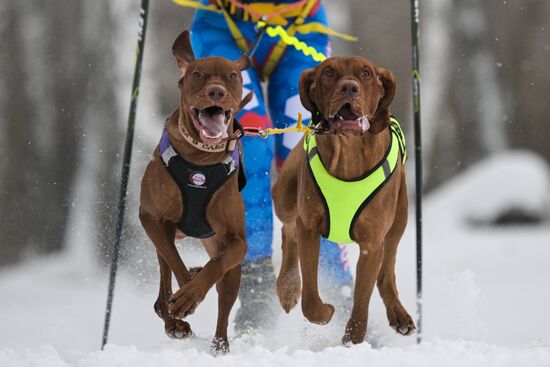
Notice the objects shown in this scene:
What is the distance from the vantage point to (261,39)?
515 cm

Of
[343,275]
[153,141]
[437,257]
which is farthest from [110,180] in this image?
[343,275]

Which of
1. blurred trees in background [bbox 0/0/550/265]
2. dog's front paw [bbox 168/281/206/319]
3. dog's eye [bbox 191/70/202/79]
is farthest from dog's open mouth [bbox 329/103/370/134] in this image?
blurred trees in background [bbox 0/0/550/265]

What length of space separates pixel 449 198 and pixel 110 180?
16.8ft

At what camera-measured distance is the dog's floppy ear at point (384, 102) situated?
387 centimetres

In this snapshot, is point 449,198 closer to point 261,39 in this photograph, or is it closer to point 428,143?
point 428,143

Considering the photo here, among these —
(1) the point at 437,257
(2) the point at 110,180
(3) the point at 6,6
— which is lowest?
(1) the point at 437,257

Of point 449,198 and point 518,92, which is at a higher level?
point 518,92

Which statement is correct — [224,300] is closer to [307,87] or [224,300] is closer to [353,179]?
[353,179]

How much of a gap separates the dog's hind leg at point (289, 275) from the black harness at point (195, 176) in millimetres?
750

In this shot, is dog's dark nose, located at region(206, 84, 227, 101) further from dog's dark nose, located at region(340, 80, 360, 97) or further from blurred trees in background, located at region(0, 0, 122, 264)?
blurred trees in background, located at region(0, 0, 122, 264)

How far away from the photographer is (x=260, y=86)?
523cm

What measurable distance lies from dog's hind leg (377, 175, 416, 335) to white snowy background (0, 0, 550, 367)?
0.12 m

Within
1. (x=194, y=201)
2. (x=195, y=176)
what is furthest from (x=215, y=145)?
(x=194, y=201)

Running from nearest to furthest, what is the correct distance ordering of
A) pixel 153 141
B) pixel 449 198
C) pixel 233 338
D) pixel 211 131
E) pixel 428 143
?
1. pixel 211 131
2. pixel 233 338
3. pixel 153 141
4. pixel 449 198
5. pixel 428 143
